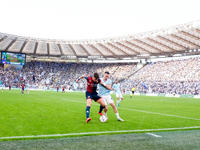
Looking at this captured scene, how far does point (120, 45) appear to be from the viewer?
5312 cm

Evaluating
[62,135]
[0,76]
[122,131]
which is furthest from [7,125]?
[0,76]

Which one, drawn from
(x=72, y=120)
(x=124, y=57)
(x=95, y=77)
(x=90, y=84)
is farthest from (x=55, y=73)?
(x=95, y=77)

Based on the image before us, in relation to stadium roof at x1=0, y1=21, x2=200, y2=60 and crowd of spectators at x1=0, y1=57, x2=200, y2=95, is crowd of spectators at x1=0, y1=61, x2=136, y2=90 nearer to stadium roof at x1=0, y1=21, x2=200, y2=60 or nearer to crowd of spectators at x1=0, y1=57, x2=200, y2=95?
crowd of spectators at x1=0, y1=57, x2=200, y2=95

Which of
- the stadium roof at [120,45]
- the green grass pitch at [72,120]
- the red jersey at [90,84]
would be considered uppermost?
the stadium roof at [120,45]

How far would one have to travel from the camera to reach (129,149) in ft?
14.6

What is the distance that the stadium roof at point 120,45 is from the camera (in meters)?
42.4

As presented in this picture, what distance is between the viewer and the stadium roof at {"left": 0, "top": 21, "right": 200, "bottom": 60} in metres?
42.4

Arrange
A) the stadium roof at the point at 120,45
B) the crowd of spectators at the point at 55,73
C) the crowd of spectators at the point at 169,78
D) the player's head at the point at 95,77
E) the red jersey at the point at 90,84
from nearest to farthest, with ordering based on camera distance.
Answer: the player's head at the point at 95,77 → the red jersey at the point at 90,84 → the crowd of spectators at the point at 169,78 → the stadium roof at the point at 120,45 → the crowd of spectators at the point at 55,73

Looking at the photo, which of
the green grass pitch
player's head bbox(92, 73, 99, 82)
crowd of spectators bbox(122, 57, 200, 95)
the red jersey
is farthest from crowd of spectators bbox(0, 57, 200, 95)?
player's head bbox(92, 73, 99, 82)

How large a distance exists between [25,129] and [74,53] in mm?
55525

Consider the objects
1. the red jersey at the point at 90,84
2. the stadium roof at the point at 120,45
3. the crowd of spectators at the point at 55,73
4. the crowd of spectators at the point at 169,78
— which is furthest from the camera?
the crowd of spectators at the point at 55,73

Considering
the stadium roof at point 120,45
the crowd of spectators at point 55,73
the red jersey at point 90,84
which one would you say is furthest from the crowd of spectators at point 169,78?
the red jersey at point 90,84

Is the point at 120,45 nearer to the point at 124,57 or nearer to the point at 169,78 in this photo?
the point at 124,57

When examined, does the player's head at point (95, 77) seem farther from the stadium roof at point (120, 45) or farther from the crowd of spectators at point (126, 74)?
the stadium roof at point (120, 45)
